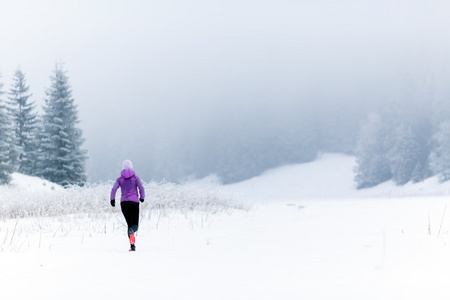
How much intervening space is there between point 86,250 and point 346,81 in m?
81.7

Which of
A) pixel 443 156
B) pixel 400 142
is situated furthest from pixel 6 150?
pixel 400 142

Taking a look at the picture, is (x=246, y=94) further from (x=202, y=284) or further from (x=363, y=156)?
(x=202, y=284)

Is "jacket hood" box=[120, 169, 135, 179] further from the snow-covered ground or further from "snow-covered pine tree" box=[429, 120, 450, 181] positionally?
"snow-covered pine tree" box=[429, 120, 450, 181]

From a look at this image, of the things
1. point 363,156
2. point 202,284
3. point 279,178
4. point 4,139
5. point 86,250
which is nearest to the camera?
point 202,284

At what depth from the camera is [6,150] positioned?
27.9m

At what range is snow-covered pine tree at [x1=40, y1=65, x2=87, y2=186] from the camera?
31.6m

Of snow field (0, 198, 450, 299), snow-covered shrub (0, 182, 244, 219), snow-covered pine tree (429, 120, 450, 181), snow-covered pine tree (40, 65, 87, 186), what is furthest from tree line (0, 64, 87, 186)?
snow-covered pine tree (429, 120, 450, 181)

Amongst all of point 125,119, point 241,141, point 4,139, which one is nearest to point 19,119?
point 4,139

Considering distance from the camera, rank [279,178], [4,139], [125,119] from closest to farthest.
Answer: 1. [4,139]
2. [279,178]
3. [125,119]

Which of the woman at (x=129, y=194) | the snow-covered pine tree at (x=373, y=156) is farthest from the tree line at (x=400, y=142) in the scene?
the woman at (x=129, y=194)

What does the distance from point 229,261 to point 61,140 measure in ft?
90.9

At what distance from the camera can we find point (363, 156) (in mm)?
54719

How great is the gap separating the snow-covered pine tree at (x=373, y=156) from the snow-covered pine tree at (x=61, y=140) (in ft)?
112

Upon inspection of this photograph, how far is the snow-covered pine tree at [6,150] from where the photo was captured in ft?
87.9
